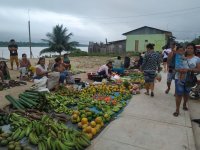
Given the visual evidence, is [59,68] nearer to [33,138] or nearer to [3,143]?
[33,138]

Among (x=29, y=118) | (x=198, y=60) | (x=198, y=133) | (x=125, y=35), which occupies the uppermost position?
(x=125, y=35)

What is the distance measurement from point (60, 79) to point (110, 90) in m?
2.12

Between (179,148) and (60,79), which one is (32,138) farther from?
(60,79)

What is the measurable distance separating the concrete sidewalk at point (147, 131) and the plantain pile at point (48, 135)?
294 mm

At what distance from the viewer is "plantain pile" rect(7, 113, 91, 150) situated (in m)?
3.87

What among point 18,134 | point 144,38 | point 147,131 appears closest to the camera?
point 18,134

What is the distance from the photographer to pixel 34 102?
6.09m

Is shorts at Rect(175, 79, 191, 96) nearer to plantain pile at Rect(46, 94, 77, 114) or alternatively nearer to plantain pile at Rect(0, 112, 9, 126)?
plantain pile at Rect(46, 94, 77, 114)

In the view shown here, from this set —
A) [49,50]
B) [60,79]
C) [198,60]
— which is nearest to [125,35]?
[49,50]

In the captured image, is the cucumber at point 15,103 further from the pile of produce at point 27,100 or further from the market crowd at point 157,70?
the market crowd at point 157,70

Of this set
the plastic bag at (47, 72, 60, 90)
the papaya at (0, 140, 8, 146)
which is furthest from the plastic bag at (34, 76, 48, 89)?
the papaya at (0, 140, 8, 146)

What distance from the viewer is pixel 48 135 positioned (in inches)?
164

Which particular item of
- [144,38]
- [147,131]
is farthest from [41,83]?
[144,38]

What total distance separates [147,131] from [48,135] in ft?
Answer: 6.77
